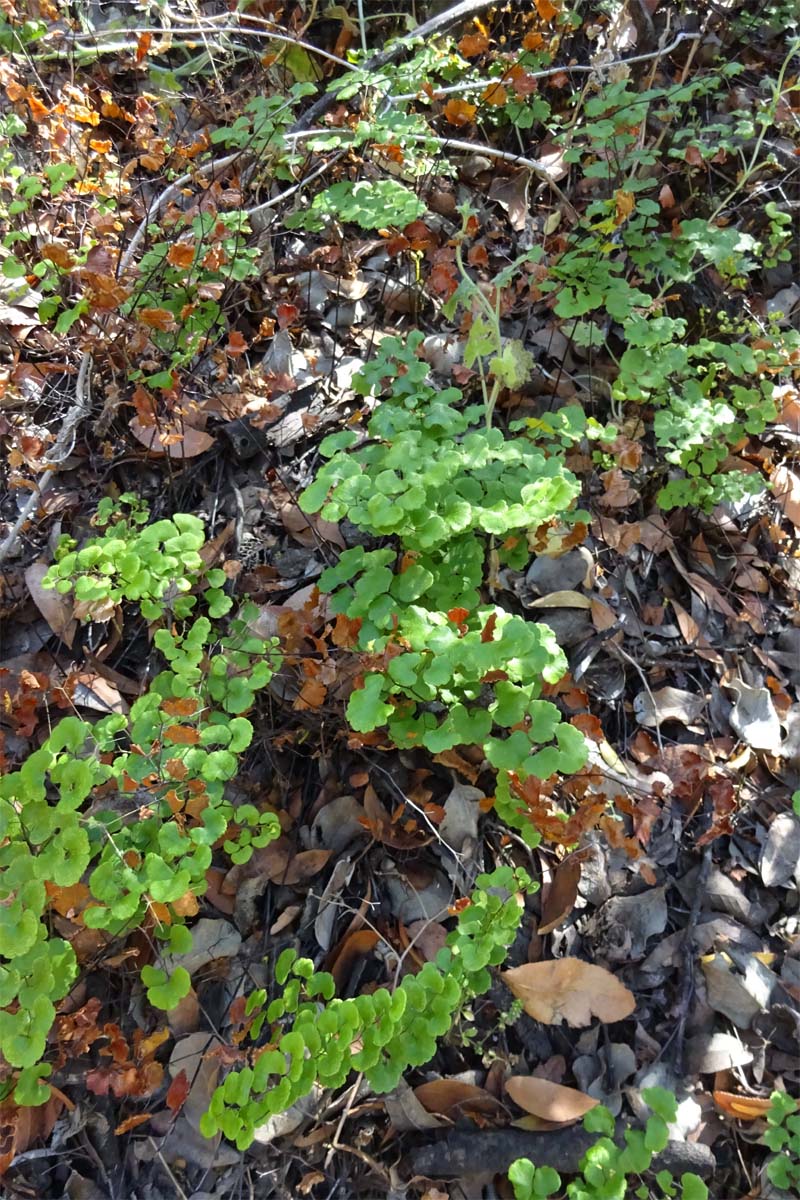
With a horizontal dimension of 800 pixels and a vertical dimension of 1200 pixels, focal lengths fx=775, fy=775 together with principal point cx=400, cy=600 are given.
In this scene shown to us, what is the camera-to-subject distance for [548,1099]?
1.70 m

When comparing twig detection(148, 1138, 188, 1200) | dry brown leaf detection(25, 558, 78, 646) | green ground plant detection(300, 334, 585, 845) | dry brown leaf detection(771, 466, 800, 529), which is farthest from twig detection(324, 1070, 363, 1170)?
dry brown leaf detection(771, 466, 800, 529)

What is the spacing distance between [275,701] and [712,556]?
1.47m

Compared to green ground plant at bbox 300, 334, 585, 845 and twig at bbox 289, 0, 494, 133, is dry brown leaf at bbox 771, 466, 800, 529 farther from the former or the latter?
twig at bbox 289, 0, 494, 133

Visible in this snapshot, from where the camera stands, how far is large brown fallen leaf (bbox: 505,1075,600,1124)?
168 centimetres

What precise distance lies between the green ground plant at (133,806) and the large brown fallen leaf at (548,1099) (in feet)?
2.50

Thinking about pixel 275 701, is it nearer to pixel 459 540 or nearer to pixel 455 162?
pixel 459 540

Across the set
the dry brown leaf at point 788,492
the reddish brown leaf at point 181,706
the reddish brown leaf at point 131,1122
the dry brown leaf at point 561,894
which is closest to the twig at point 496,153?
the dry brown leaf at point 788,492

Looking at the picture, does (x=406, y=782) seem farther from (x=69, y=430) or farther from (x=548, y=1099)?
(x=69, y=430)

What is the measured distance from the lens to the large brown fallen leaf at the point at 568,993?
1787 mm

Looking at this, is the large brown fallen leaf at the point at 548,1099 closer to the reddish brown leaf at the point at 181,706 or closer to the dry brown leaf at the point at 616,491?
the reddish brown leaf at the point at 181,706

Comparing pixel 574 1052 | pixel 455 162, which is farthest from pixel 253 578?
pixel 455 162

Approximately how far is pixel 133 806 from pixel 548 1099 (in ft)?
3.67

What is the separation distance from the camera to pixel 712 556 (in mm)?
2490

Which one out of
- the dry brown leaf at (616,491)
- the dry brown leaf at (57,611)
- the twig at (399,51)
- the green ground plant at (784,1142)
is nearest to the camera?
the green ground plant at (784,1142)
